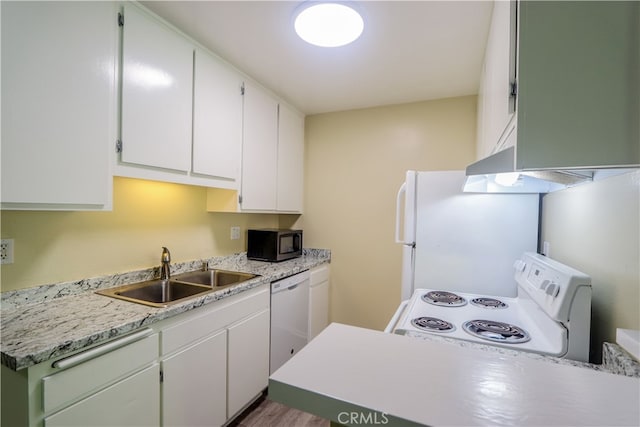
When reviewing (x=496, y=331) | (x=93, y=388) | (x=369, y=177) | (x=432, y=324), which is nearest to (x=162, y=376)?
(x=93, y=388)

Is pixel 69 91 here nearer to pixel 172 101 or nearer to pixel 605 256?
pixel 172 101

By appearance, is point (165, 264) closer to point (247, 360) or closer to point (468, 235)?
point (247, 360)

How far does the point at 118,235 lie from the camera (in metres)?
1.70

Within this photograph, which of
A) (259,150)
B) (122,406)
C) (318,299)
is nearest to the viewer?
(122,406)

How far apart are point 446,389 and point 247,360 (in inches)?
62.0

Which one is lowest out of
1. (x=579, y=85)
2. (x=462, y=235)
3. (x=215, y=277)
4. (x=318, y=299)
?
(x=318, y=299)

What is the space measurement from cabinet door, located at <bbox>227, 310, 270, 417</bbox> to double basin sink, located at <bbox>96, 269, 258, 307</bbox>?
0.30 metres

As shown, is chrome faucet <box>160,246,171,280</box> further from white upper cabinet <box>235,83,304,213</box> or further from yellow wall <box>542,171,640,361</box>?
yellow wall <box>542,171,640,361</box>

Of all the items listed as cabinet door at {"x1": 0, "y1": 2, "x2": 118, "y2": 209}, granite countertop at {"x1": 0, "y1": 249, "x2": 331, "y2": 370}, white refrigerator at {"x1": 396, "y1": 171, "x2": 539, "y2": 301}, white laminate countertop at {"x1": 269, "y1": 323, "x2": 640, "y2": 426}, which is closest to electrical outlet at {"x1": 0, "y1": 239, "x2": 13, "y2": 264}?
granite countertop at {"x1": 0, "y1": 249, "x2": 331, "y2": 370}

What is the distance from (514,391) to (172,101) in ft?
6.30

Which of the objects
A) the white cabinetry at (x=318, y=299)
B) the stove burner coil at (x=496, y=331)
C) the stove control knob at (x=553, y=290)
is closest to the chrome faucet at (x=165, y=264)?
the white cabinetry at (x=318, y=299)

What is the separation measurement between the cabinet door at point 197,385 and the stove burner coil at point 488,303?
1443 millimetres

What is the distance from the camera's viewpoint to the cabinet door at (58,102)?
3.39 feet

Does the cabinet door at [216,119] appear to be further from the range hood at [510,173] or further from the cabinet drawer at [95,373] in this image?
the range hood at [510,173]
